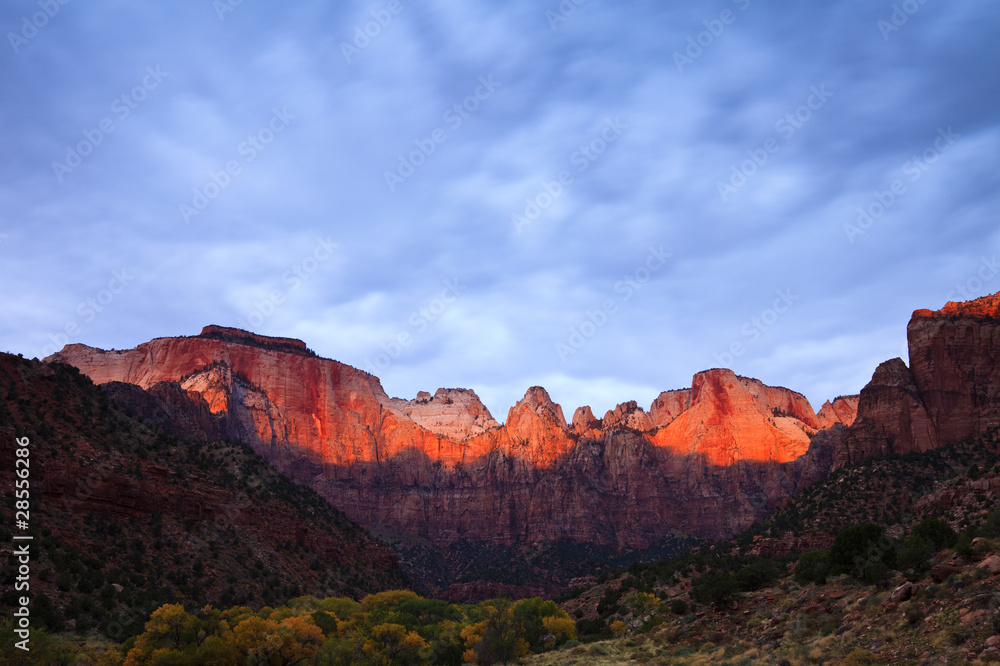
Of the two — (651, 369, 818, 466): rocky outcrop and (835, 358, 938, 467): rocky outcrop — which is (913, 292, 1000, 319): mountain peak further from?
(651, 369, 818, 466): rocky outcrop

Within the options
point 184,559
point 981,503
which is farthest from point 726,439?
point 184,559

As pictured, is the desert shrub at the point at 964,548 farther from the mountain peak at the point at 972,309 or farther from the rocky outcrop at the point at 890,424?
Result: the mountain peak at the point at 972,309

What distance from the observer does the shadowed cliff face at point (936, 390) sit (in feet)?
318

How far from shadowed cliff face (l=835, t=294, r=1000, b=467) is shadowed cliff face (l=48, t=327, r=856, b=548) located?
56.5m

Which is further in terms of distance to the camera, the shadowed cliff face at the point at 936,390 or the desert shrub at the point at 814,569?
the shadowed cliff face at the point at 936,390

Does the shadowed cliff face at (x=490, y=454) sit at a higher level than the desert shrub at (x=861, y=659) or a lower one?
higher

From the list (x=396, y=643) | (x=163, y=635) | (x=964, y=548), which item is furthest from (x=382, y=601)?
(x=964, y=548)

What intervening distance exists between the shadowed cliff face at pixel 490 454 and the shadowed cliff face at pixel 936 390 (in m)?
56.5

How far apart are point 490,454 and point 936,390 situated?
10939 cm

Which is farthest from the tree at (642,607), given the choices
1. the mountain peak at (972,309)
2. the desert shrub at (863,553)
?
the mountain peak at (972,309)

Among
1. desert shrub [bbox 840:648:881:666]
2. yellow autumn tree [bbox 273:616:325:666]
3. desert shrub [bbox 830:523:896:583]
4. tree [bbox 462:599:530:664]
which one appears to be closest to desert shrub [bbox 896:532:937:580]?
desert shrub [bbox 830:523:896:583]

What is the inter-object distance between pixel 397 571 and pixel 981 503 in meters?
Answer: 63.1

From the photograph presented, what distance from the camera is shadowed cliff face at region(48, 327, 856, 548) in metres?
166

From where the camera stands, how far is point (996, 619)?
2228cm
